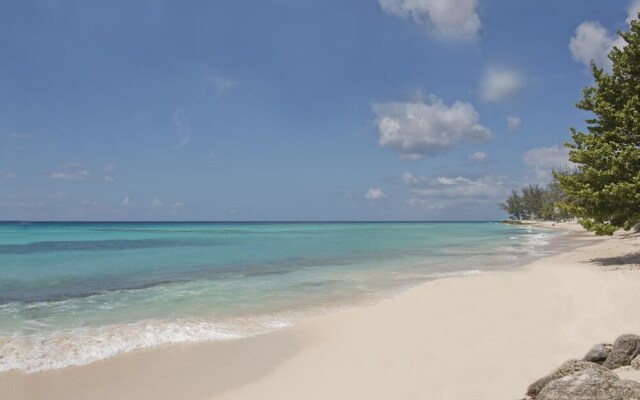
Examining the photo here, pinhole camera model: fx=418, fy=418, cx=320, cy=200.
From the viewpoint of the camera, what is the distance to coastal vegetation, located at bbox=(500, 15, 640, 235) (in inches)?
648

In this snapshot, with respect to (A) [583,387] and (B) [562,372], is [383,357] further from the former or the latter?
(A) [583,387]

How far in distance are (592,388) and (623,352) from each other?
2.40 metres

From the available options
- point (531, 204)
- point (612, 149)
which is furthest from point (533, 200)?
point (612, 149)

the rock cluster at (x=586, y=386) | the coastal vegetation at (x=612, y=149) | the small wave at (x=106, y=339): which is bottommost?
the small wave at (x=106, y=339)

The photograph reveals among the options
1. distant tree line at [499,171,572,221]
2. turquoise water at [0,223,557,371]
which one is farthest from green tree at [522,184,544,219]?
turquoise water at [0,223,557,371]

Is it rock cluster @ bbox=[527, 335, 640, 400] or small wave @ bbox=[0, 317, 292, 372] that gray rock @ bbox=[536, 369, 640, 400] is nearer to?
rock cluster @ bbox=[527, 335, 640, 400]

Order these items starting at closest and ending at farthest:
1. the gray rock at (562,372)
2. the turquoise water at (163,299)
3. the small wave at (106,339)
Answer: the gray rock at (562,372) → the small wave at (106,339) → the turquoise water at (163,299)

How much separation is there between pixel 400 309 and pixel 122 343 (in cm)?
796

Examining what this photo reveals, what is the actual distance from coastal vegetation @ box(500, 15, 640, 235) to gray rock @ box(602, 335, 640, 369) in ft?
36.6

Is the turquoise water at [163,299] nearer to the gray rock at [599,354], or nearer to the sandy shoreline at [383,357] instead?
the sandy shoreline at [383,357]

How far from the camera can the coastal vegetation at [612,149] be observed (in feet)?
54.0

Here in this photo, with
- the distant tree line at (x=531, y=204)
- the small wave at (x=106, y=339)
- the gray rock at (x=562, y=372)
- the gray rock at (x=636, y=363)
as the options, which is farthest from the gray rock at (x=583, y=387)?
the distant tree line at (x=531, y=204)

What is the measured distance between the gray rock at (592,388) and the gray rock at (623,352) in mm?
1866

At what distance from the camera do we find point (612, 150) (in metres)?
17.1
